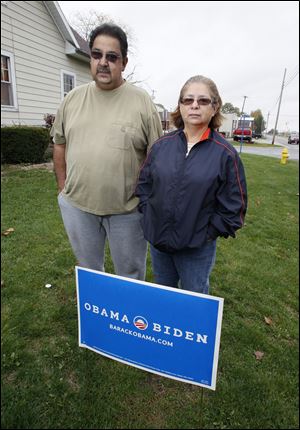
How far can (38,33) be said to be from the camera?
178 cm

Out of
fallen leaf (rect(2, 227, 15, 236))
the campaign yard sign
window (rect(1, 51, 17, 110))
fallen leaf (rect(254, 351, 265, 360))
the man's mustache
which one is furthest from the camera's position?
fallen leaf (rect(2, 227, 15, 236))

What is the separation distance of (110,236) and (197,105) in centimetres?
91

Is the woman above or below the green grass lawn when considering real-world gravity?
above

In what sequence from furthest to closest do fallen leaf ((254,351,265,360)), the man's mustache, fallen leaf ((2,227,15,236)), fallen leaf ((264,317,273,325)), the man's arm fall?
fallen leaf ((2,227,15,236))
fallen leaf ((264,317,273,325))
fallen leaf ((254,351,265,360))
the man's arm
the man's mustache

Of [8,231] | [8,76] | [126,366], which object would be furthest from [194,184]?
[8,231]

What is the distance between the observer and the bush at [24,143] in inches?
171

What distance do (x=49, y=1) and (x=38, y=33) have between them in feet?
1.08

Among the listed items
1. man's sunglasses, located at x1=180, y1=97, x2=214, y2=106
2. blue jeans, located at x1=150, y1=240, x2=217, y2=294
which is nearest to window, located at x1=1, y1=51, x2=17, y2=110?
man's sunglasses, located at x1=180, y1=97, x2=214, y2=106

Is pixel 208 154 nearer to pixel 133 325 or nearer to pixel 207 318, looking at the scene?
pixel 207 318

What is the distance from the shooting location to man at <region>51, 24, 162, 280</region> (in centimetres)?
155

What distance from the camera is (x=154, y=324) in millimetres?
1397

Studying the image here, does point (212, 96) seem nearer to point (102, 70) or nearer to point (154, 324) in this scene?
point (102, 70)

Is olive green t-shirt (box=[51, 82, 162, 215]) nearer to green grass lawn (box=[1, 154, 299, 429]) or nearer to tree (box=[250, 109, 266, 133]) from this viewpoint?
tree (box=[250, 109, 266, 133])

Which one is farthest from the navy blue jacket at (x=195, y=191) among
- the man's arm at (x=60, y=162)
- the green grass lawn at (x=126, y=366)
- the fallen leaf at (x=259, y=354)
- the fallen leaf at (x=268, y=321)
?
the fallen leaf at (x=268, y=321)
